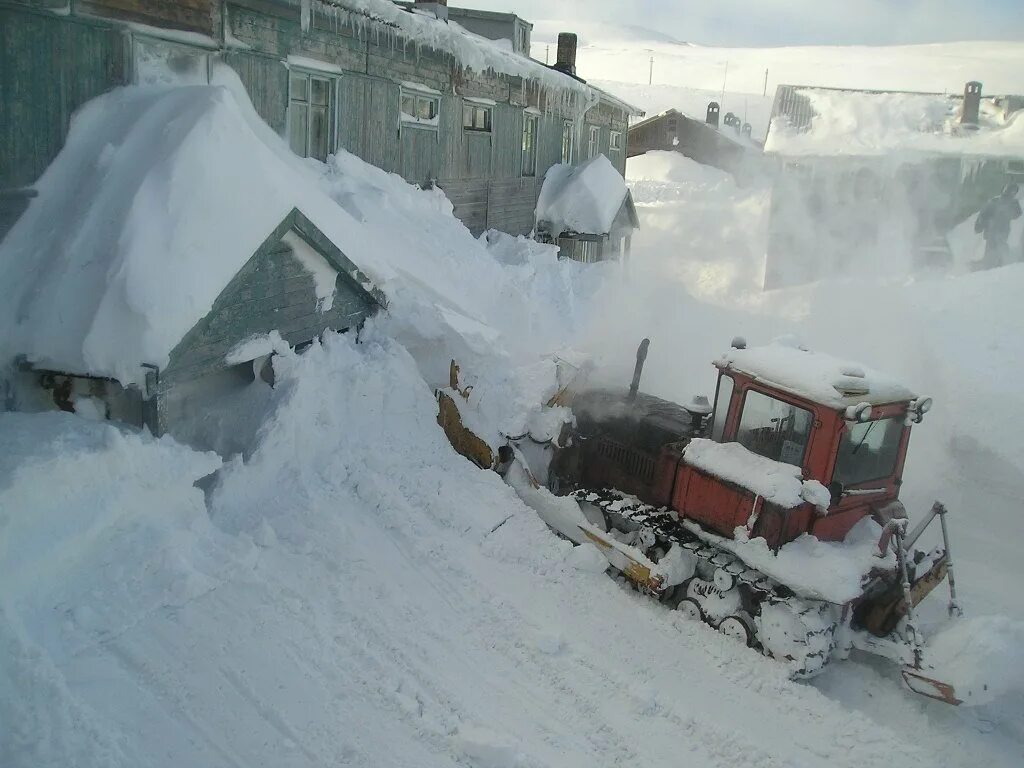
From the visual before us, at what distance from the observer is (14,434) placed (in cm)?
565

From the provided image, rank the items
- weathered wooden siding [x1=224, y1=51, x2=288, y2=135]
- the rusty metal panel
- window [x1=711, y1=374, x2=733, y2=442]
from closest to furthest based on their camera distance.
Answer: window [x1=711, y1=374, x2=733, y2=442] < the rusty metal panel < weathered wooden siding [x1=224, y1=51, x2=288, y2=135]

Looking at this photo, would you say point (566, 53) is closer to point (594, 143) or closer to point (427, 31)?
point (594, 143)

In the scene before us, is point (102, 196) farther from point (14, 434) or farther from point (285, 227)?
point (14, 434)

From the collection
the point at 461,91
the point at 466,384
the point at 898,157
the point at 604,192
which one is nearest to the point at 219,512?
the point at 466,384

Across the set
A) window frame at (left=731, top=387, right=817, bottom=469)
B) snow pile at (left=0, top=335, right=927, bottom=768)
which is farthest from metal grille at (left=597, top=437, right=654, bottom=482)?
snow pile at (left=0, top=335, right=927, bottom=768)

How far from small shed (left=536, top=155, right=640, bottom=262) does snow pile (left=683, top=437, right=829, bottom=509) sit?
39.6ft

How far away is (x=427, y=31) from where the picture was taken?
1260 centimetres

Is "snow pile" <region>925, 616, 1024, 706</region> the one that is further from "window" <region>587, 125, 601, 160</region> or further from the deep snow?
"window" <region>587, 125, 601, 160</region>

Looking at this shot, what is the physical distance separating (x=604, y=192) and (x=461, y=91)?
5.73m

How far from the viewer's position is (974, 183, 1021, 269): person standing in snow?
87.2 ft

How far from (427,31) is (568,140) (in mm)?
9025

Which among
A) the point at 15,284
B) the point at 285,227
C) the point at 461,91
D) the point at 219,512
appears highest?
the point at 461,91

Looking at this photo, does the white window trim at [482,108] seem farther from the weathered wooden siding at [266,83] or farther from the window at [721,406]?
the window at [721,406]

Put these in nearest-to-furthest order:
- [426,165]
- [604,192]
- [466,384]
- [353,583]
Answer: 1. [353,583]
2. [466,384]
3. [426,165]
4. [604,192]
